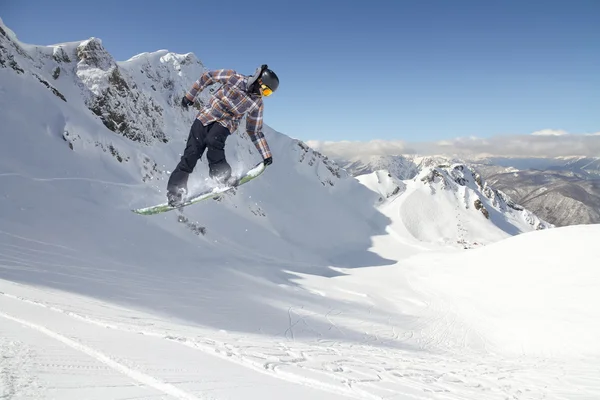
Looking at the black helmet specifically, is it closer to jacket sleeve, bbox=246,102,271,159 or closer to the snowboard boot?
jacket sleeve, bbox=246,102,271,159

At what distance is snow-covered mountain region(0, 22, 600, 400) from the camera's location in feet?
13.9

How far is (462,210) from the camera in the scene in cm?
7156

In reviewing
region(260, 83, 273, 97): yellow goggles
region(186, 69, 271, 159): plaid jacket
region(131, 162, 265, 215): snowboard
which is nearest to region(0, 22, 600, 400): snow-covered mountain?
region(131, 162, 265, 215): snowboard

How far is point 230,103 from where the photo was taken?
7391 mm

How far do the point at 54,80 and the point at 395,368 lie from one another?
36798mm

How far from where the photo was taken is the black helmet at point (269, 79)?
6852 mm

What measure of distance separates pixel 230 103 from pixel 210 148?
111cm

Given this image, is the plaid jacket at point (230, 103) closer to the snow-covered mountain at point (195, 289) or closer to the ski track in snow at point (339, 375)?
the snow-covered mountain at point (195, 289)

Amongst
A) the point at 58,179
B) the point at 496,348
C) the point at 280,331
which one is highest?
the point at 58,179

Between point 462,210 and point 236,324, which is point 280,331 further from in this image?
point 462,210

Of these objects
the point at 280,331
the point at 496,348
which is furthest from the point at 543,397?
the point at 496,348

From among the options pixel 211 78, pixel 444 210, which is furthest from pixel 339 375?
pixel 444 210

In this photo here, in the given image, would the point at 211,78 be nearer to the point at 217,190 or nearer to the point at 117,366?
the point at 217,190

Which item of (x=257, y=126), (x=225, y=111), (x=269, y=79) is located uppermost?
(x=269, y=79)
